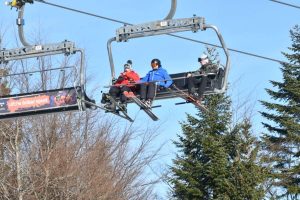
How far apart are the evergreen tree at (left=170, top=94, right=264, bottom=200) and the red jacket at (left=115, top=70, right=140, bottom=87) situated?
2081 centimetres

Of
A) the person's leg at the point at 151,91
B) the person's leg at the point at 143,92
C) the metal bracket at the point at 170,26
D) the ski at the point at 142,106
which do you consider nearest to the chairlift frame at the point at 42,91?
the ski at the point at 142,106

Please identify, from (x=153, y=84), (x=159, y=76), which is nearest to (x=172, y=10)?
(x=153, y=84)

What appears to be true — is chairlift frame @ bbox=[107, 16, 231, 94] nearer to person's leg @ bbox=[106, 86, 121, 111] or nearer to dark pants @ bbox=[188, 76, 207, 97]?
dark pants @ bbox=[188, 76, 207, 97]

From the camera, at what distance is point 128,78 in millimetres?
12844

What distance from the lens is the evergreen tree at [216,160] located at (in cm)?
3356

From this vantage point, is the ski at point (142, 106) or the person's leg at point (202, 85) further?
the ski at point (142, 106)

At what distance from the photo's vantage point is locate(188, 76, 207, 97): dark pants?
12.1 metres

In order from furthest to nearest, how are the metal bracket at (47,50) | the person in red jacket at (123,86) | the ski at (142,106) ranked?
the person in red jacket at (123,86) → the ski at (142,106) → the metal bracket at (47,50)

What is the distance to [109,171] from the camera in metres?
29.4

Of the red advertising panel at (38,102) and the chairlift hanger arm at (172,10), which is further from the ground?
the chairlift hanger arm at (172,10)

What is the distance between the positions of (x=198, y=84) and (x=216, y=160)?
75.0 ft

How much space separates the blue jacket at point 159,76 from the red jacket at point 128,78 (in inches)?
7.1

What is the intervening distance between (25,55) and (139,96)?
2.24 meters

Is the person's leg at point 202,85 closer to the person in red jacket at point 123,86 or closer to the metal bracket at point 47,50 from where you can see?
the person in red jacket at point 123,86
